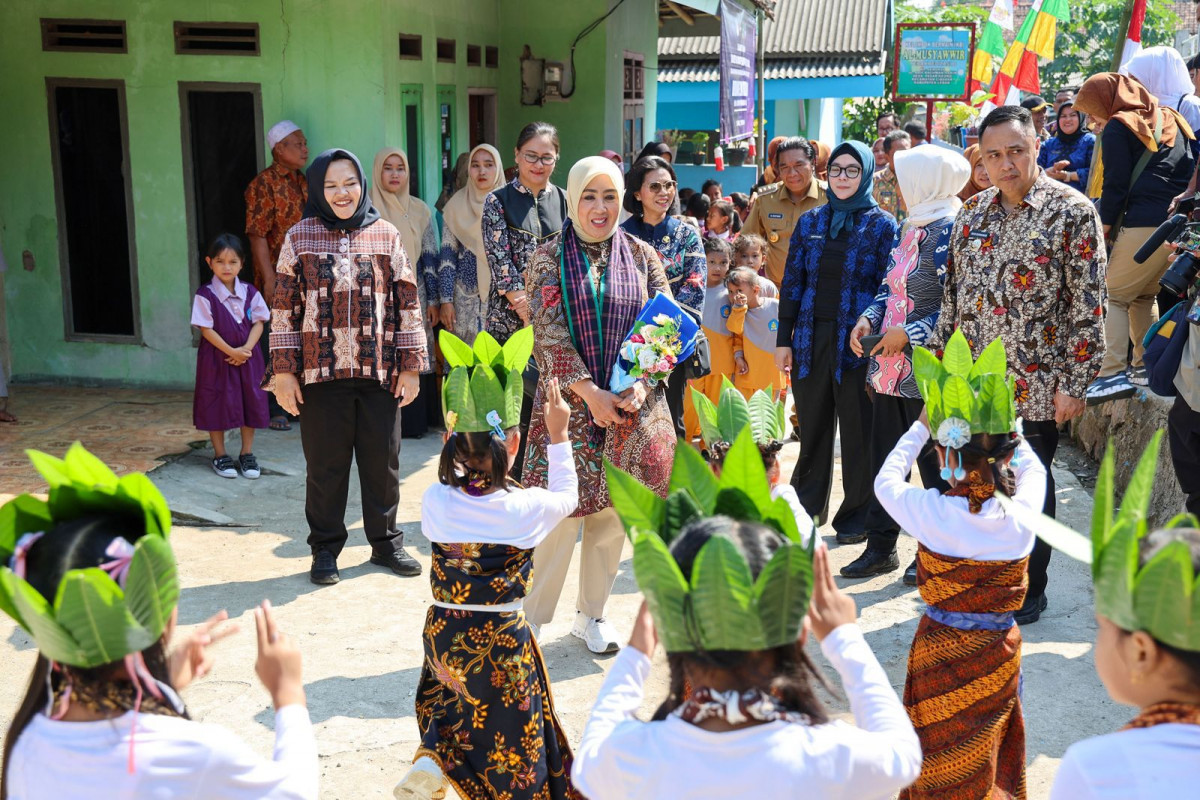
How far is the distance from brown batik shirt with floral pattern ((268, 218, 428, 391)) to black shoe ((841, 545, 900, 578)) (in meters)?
2.35

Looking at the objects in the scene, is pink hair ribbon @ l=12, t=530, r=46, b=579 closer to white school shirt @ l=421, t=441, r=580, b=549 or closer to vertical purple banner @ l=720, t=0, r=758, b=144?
white school shirt @ l=421, t=441, r=580, b=549

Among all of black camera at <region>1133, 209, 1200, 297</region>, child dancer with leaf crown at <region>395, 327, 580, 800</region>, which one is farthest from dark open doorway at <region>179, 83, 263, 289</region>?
black camera at <region>1133, 209, 1200, 297</region>

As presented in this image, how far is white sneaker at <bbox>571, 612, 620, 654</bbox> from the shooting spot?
15.7ft

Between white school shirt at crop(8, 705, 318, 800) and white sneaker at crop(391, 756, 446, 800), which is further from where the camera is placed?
white sneaker at crop(391, 756, 446, 800)

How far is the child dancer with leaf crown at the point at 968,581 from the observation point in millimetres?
3195

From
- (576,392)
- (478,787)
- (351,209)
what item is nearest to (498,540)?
(478,787)

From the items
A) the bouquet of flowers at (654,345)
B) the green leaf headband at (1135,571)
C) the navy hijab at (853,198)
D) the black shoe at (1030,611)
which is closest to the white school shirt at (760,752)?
the green leaf headband at (1135,571)

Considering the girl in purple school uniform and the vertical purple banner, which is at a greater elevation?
the vertical purple banner

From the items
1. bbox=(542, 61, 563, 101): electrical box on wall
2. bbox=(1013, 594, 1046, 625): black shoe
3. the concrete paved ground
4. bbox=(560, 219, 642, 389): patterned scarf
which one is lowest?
the concrete paved ground

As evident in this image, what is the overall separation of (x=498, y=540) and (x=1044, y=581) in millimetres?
2699

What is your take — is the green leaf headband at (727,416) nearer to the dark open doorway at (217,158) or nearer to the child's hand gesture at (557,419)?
the child's hand gesture at (557,419)

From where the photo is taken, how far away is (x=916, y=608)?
5.22 meters

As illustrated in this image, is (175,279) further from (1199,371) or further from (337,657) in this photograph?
(1199,371)

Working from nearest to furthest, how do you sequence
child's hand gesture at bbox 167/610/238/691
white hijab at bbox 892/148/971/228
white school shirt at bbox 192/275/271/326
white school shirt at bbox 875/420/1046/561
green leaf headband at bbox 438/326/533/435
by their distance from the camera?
child's hand gesture at bbox 167/610/238/691 < white school shirt at bbox 875/420/1046/561 < green leaf headband at bbox 438/326/533/435 < white hijab at bbox 892/148/971/228 < white school shirt at bbox 192/275/271/326
